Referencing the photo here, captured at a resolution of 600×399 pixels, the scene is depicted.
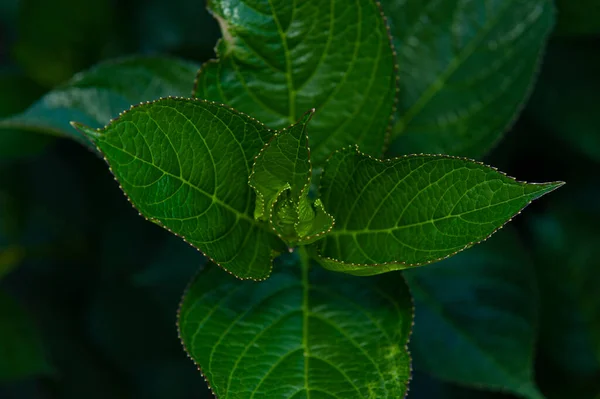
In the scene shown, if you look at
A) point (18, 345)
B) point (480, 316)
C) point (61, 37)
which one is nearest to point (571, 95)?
point (480, 316)

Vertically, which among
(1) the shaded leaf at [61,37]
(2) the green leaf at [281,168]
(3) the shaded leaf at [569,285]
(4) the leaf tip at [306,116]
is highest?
(1) the shaded leaf at [61,37]

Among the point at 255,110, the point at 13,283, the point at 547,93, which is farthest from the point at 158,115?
the point at 13,283

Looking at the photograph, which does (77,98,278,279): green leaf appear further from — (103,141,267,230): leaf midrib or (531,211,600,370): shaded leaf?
(531,211,600,370): shaded leaf

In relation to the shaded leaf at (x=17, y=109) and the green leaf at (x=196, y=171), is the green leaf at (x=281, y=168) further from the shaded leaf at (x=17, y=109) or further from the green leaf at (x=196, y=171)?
the shaded leaf at (x=17, y=109)

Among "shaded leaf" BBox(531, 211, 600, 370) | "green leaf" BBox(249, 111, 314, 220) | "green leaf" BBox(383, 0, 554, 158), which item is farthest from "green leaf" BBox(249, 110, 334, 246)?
"shaded leaf" BBox(531, 211, 600, 370)

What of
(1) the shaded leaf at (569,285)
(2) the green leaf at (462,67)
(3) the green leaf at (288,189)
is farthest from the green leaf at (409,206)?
(1) the shaded leaf at (569,285)

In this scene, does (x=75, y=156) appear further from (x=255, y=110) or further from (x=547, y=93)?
(x=547, y=93)

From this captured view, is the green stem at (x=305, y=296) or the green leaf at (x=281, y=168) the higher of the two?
the green leaf at (x=281, y=168)
